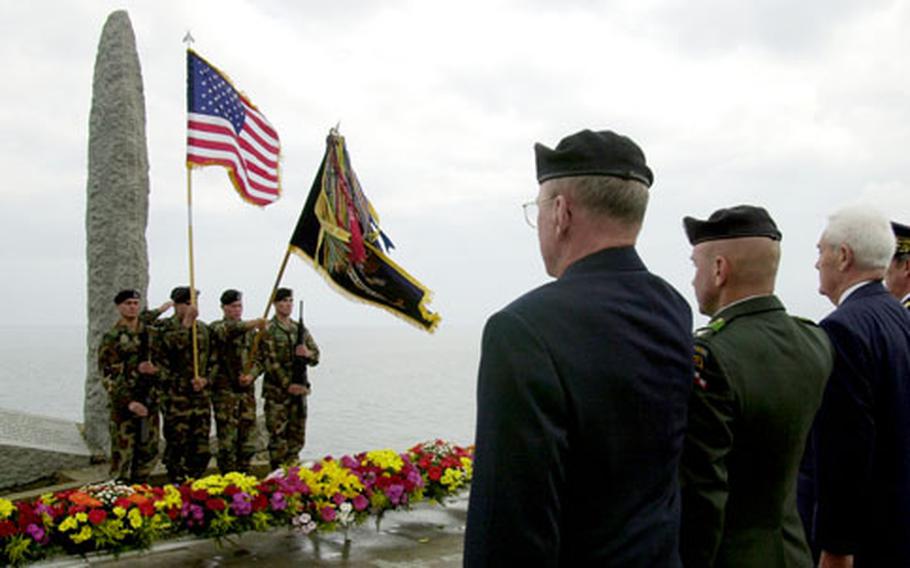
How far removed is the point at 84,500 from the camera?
15.4 feet

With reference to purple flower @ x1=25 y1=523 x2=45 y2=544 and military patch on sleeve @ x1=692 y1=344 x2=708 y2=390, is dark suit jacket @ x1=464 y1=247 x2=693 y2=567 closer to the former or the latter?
military patch on sleeve @ x1=692 y1=344 x2=708 y2=390

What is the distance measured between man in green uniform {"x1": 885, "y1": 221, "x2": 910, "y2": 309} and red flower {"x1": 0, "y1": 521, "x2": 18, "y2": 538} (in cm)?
483

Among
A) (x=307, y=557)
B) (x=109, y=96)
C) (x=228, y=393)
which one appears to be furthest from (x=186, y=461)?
(x=109, y=96)

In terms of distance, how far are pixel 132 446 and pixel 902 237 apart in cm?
692

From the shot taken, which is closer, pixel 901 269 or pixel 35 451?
pixel 901 269

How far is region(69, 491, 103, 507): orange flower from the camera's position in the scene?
468 cm

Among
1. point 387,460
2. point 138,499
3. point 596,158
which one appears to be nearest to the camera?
point 596,158

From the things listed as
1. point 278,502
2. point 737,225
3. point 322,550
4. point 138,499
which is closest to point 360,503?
point 322,550

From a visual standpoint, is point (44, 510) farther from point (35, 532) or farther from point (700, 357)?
point (700, 357)

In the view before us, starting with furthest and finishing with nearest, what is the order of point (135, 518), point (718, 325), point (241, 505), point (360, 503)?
point (360, 503), point (241, 505), point (135, 518), point (718, 325)

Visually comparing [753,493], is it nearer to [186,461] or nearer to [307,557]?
[307,557]

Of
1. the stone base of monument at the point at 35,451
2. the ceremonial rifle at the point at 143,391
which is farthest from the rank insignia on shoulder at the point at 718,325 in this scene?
the stone base of monument at the point at 35,451

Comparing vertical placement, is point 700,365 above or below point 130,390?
above

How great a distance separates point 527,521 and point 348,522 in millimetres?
3919
